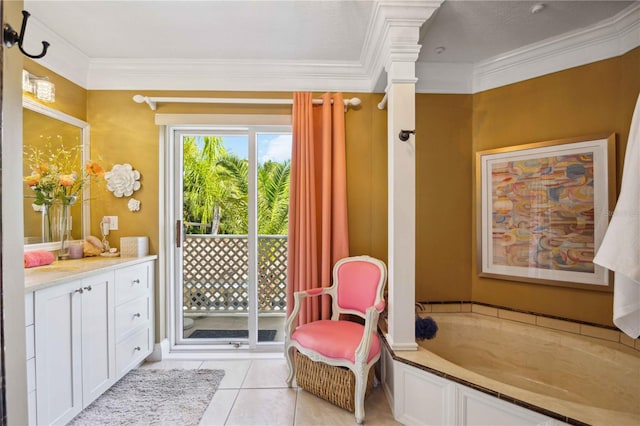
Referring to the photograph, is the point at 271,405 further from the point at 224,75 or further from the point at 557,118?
the point at 557,118

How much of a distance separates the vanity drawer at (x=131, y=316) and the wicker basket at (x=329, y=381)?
1.29 meters

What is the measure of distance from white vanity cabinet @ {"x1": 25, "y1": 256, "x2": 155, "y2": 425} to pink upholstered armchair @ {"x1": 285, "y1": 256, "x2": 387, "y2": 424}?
3.93ft

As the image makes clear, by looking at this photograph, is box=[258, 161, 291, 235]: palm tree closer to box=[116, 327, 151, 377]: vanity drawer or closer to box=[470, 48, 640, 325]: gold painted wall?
box=[116, 327, 151, 377]: vanity drawer

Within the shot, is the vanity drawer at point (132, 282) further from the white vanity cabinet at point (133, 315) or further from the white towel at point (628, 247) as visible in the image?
the white towel at point (628, 247)

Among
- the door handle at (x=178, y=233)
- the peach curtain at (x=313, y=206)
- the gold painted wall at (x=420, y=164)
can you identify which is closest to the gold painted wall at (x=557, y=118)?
the gold painted wall at (x=420, y=164)

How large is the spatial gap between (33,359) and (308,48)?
256cm

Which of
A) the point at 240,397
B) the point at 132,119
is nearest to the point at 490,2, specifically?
the point at 132,119

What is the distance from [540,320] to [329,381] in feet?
5.35

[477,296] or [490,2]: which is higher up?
[490,2]

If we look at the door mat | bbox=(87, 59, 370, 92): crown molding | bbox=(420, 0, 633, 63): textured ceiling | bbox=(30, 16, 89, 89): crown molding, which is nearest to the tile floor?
the door mat

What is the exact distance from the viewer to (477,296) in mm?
2477

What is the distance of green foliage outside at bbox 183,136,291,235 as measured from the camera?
109 inches

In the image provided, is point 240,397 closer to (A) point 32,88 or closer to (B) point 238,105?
(B) point 238,105

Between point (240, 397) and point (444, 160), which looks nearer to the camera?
point (240, 397)
